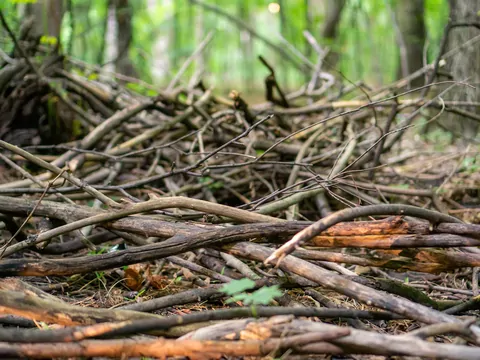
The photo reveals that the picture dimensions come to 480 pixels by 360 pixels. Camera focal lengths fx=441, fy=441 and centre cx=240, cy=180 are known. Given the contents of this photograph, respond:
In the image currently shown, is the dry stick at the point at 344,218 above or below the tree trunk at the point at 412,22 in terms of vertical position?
below

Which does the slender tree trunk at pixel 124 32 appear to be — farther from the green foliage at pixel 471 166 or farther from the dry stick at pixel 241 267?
the dry stick at pixel 241 267

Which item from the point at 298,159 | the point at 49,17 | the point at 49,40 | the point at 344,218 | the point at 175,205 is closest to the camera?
the point at 344,218

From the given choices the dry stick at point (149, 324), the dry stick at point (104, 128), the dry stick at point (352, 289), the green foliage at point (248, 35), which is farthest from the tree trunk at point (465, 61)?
the dry stick at point (149, 324)

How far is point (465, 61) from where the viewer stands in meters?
4.85

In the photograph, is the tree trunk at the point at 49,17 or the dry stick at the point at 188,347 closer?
the dry stick at the point at 188,347

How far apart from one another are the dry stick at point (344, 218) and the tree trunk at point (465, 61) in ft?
11.6

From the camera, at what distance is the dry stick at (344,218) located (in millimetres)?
1414

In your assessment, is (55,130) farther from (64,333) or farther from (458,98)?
(458,98)

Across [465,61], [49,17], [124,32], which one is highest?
[124,32]

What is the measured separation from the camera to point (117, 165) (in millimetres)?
3305

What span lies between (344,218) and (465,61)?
4214mm

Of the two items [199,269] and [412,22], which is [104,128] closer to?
[199,269]

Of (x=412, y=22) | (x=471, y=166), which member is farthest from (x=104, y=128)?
(x=412, y=22)

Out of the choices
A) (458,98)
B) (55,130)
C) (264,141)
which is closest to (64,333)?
(264,141)
